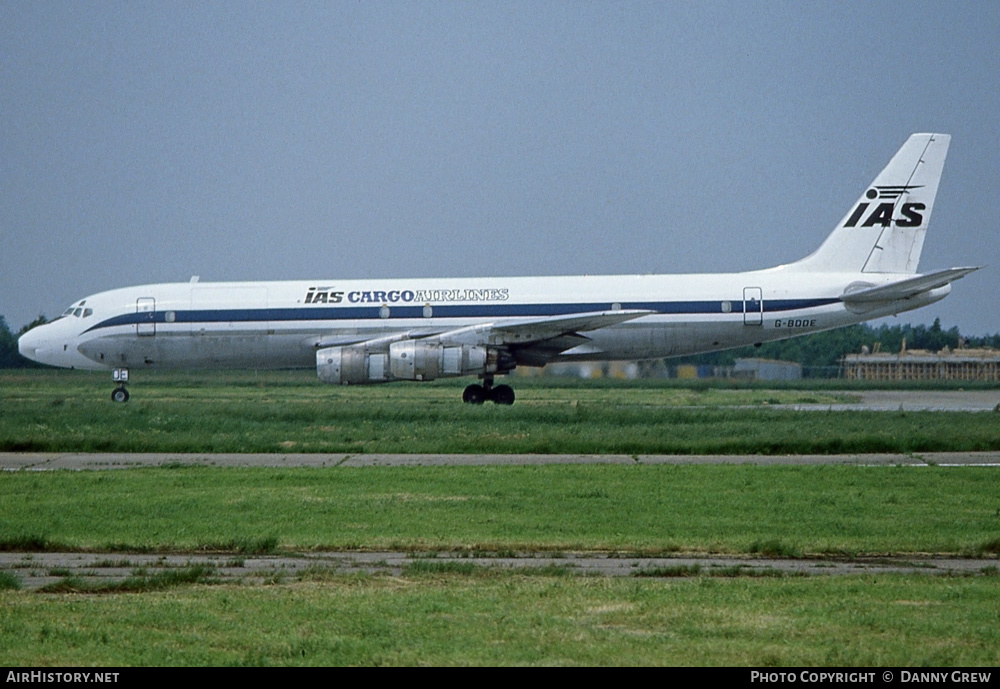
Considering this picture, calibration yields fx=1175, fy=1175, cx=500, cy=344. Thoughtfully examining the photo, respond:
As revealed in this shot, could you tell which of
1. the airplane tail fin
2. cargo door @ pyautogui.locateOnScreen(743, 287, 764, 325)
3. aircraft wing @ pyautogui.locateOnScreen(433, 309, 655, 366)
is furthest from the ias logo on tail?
aircraft wing @ pyautogui.locateOnScreen(433, 309, 655, 366)

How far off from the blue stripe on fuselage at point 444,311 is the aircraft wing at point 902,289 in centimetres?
55

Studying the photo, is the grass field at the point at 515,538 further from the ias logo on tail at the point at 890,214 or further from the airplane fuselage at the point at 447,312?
the ias logo on tail at the point at 890,214

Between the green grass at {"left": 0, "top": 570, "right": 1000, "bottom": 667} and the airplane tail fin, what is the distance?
965 inches

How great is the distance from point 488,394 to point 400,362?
3.71 meters

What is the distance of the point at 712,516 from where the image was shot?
43.1 feet

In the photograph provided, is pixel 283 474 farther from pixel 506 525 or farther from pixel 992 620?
pixel 992 620

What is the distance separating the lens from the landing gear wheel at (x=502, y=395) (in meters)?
33.3

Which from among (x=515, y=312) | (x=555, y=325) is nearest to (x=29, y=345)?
(x=515, y=312)

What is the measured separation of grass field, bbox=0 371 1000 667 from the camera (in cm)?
720

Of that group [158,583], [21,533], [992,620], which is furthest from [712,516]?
[21,533]

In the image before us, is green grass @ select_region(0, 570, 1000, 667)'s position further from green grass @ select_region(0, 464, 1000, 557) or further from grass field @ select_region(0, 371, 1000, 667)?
green grass @ select_region(0, 464, 1000, 557)

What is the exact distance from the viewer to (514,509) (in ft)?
44.6

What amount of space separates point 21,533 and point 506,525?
4936mm

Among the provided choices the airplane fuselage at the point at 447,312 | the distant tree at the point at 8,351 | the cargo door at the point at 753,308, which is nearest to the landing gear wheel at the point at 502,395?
the airplane fuselage at the point at 447,312
